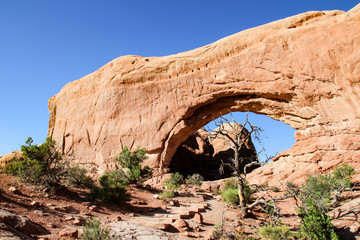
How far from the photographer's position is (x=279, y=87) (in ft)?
50.7

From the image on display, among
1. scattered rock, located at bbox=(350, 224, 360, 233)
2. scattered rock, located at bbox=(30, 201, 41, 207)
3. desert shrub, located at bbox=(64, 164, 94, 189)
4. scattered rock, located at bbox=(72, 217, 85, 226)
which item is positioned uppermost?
desert shrub, located at bbox=(64, 164, 94, 189)

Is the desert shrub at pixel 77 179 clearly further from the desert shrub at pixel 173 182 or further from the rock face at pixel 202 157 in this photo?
the rock face at pixel 202 157

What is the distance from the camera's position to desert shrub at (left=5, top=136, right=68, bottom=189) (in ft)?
30.6

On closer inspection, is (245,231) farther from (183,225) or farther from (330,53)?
(330,53)

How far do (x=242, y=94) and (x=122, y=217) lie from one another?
40.9 feet

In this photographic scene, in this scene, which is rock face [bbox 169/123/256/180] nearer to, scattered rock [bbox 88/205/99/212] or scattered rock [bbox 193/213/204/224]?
scattered rock [bbox 193/213/204/224]

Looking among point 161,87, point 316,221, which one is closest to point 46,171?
point 316,221

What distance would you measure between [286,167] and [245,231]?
8728 millimetres

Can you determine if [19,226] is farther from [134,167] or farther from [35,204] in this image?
[134,167]

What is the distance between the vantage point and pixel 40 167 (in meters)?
9.32

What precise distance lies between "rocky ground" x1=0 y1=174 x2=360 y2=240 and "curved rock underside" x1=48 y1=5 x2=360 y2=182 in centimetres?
454

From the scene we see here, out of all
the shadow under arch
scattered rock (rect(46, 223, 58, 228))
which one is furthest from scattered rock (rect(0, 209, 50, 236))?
the shadow under arch

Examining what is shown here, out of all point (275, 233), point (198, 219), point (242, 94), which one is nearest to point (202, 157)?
point (242, 94)

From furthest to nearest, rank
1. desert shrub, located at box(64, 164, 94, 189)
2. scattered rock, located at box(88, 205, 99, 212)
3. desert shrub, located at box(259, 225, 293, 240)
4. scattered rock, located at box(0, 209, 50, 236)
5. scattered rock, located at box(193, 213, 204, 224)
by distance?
desert shrub, located at box(64, 164, 94, 189) < scattered rock, located at box(193, 213, 204, 224) < scattered rock, located at box(88, 205, 99, 212) < desert shrub, located at box(259, 225, 293, 240) < scattered rock, located at box(0, 209, 50, 236)
